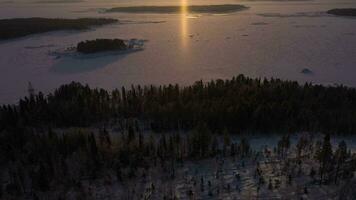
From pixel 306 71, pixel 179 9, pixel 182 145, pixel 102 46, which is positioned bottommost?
pixel 182 145

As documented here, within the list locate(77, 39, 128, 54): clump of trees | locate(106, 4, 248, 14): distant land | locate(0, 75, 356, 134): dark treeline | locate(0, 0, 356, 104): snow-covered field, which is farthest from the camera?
locate(106, 4, 248, 14): distant land

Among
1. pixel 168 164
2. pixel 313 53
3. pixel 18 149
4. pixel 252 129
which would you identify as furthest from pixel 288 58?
pixel 18 149

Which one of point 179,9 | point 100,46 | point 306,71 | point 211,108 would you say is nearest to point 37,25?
point 100,46

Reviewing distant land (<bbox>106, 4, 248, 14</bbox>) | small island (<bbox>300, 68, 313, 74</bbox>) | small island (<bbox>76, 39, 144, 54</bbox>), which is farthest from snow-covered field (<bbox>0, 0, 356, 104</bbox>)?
distant land (<bbox>106, 4, 248, 14</bbox>)

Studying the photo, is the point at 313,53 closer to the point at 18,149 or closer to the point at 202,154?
the point at 202,154

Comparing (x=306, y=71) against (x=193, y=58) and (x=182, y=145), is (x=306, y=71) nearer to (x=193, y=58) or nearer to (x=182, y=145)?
(x=193, y=58)

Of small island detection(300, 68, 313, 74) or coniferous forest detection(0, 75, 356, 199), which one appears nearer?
coniferous forest detection(0, 75, 356, 199)

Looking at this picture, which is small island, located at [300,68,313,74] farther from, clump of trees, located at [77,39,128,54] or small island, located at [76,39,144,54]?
clump of trees, located at [77,39,128,54]
